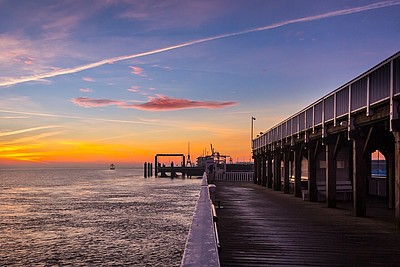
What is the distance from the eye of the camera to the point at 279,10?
22.5 m

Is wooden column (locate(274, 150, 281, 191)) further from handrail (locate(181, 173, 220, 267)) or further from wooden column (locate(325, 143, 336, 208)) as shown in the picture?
handrail (locate(181, 173, 220, 267))

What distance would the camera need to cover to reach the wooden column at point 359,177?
51.2 ft

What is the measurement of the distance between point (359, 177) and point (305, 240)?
19.0 feet

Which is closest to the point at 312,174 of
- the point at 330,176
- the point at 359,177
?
the point at 330,176

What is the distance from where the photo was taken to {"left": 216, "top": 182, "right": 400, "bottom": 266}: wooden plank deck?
28.2 feet

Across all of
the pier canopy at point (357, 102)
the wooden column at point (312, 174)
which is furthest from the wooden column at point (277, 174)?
the wooden column at point (312, 174)

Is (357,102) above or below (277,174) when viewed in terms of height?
above

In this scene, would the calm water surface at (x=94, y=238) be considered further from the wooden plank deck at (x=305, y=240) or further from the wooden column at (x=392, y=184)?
the wooden column at (x=392, y=184)

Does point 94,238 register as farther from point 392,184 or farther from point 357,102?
point 357,102

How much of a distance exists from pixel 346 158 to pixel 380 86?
40.0 feet

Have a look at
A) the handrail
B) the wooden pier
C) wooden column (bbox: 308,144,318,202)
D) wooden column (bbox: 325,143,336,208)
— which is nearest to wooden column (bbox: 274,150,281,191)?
the wooden pier

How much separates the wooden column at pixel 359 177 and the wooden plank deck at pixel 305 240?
1.55 ft

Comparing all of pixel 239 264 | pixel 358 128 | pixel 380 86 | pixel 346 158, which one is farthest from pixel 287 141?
pixel 239 264

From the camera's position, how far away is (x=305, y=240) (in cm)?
1079
